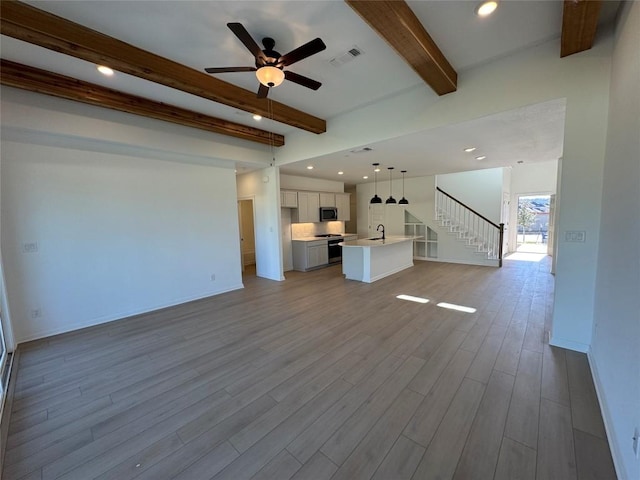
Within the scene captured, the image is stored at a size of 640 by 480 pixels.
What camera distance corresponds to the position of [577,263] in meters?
2.66

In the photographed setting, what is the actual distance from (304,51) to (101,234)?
3.89 meters

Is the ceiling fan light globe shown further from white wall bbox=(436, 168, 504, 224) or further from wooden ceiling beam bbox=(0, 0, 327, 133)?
white wall bbox=(436, 168, 504, 224)

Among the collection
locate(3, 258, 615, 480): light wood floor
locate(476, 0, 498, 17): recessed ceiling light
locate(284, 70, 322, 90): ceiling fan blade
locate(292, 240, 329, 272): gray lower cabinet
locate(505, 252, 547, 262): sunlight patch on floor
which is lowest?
locate(3, 258, 615, 480): light wood floor

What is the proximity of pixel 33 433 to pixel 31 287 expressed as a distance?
2403 millimetres

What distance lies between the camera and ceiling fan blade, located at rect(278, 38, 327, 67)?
2.01 metres

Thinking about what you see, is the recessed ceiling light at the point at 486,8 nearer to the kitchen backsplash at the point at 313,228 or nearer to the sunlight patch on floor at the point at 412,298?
the sunlight patch on floor at the point at 412,298

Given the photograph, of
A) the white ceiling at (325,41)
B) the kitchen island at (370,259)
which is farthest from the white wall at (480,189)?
the white ceiling at (325,41)

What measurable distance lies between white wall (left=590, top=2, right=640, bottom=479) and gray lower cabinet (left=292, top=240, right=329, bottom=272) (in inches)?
221

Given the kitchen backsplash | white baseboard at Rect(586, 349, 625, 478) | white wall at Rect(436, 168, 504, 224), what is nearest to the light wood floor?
white baseboard at Rect(586, 349, 625, 478)

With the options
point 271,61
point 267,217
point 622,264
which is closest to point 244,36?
point 271,61

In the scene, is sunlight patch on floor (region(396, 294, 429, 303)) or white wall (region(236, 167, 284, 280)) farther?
white wall (region(236, 167, 284, 280))

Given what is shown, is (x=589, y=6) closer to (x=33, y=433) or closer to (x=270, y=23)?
(x=270, y=23)

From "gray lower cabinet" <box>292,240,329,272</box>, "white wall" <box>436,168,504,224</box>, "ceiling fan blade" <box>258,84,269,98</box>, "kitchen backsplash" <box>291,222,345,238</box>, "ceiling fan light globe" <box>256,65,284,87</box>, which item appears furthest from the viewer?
"white wall" <box>436,168,504,224</box>

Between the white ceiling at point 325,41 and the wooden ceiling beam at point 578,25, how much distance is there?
0.19m
